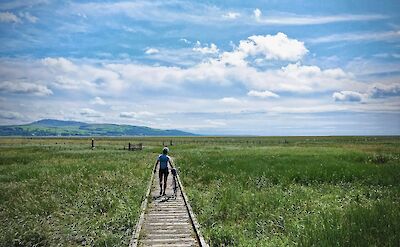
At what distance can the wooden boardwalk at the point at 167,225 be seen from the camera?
1013 centimetres

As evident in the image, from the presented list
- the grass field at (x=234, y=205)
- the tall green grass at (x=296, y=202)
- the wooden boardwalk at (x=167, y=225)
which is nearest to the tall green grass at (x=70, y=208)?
the grass field at (x=234, y=205)

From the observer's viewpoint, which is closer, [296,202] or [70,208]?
[70,208]

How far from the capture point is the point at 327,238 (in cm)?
1093

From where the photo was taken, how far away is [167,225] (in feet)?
39.3

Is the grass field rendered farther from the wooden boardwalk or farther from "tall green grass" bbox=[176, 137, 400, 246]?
the wooden boardwalk

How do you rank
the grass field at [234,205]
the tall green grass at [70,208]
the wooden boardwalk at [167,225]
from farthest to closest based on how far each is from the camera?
the tall green grass at [70,208]
the grass field at [234,205]
the wooden boardwalk at [167,225]

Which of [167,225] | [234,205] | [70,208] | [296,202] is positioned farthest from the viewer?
[296,202]

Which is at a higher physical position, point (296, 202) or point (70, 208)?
point (296, 202)

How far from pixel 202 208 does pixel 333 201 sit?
6854 millimetres

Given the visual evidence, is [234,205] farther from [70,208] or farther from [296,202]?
[70,208]

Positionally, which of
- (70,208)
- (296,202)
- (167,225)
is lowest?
(70,208)

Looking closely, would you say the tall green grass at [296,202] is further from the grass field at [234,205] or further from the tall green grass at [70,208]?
the tall green grass at [70,208]

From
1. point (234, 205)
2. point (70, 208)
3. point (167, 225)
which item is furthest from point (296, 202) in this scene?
point (70, 208)

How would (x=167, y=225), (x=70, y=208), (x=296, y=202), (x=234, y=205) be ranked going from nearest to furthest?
(x=167, y=225) → (x=234, y=205) → (x=70, y=208) → (x=296, y=202)
